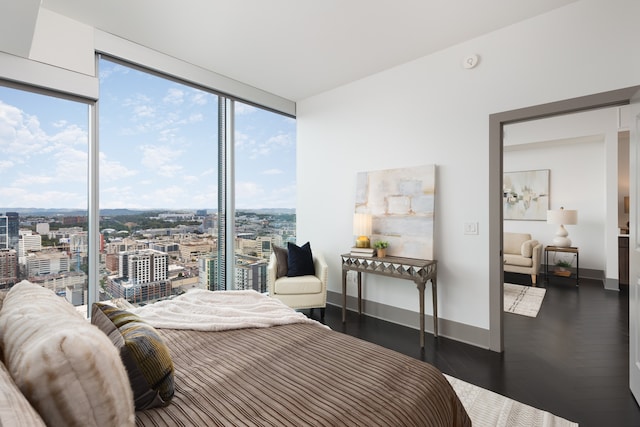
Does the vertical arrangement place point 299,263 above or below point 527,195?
below

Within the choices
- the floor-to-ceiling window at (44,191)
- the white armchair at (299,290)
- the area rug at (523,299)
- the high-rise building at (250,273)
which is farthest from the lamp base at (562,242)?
the floor-to-ceiling window at (44,191)

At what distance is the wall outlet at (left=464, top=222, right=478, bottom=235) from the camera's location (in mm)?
3080

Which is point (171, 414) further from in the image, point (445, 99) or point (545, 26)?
point (545, 26)

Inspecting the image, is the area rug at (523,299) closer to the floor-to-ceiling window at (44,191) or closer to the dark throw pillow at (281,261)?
the dark throw pillow at (281,261)

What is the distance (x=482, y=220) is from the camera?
9.95 ft

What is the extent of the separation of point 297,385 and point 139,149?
304 cm

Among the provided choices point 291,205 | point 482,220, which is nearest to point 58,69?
point 291,205

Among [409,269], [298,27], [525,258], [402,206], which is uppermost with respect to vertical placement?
[298,27]

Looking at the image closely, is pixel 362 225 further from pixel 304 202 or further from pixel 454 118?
pixel 454 118

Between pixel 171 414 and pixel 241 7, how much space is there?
2.78 metres

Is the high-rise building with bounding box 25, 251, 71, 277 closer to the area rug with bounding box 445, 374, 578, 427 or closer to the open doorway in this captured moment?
the area rug with bounding box 445, 374, 578, 427

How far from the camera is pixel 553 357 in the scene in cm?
278

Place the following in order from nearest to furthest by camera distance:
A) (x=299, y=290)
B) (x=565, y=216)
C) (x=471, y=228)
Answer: (x=471, y=228), (x=299, y=290), (x=565, y=216)

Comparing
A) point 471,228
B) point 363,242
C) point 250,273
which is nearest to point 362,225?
point 363,242
